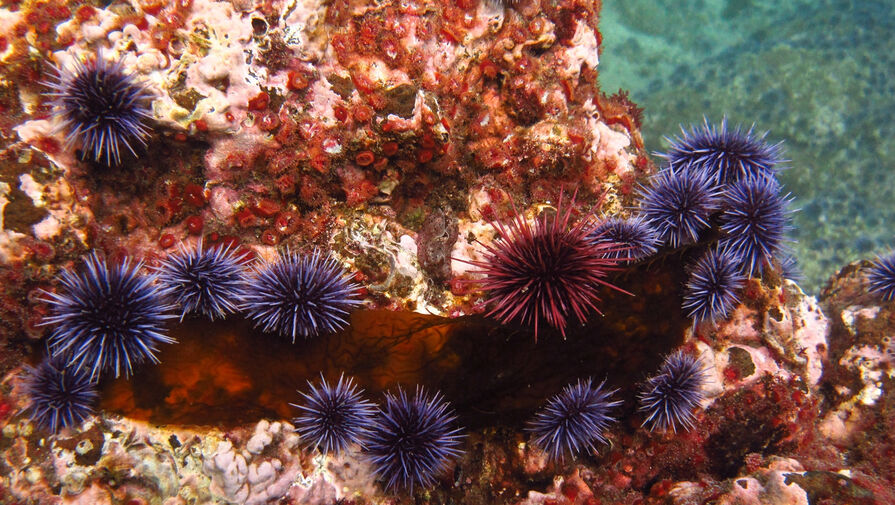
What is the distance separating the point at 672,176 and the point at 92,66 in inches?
213

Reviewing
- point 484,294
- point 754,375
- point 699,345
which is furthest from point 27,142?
point 754,375

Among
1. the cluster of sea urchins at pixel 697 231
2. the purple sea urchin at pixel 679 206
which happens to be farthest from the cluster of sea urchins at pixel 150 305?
the purple sea urchin at pixel 679 206

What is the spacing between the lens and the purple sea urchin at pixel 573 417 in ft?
14.4

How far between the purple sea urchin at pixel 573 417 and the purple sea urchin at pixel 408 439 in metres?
0.92

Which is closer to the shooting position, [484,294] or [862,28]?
[484,294]

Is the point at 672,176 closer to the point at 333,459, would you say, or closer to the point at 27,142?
the point at 333,459

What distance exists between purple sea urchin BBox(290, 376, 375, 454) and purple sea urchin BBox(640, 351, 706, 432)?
280cm

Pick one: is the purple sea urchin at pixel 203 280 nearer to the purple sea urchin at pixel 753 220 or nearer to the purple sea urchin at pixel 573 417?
the purple sea urchin at pixel 573 417

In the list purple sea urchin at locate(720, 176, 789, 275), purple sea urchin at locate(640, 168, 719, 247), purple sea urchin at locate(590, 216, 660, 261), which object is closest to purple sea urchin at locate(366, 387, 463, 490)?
purple sea urchin at locate(590, 216, 660, 261)

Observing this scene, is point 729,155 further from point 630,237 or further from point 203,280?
point 203,280

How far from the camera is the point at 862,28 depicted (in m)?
17.6

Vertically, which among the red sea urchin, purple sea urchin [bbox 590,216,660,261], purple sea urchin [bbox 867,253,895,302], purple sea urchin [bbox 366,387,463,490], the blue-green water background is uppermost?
the blue-green water background

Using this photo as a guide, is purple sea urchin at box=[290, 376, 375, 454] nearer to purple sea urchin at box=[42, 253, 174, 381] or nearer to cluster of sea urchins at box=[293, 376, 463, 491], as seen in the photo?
cluster of sea urchins at box=[293, 376, 463, 491]

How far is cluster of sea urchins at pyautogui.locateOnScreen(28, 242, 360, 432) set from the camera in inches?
145
